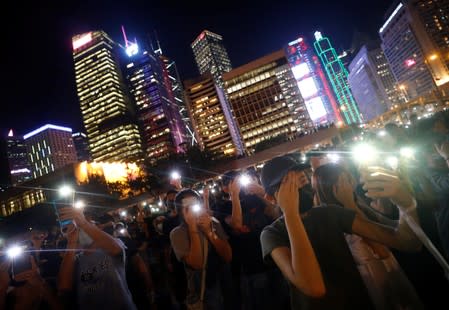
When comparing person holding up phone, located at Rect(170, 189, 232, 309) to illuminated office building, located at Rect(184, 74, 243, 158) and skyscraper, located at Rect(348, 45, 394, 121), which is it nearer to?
illuminated office building, located at Rect(184, 74, 243, 158)

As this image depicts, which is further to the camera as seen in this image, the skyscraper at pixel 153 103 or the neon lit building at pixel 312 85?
the skyscraper at pixel 153 103

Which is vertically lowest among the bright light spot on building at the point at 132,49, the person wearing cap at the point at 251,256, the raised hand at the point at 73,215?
the person wearing cap at the point at 251,256

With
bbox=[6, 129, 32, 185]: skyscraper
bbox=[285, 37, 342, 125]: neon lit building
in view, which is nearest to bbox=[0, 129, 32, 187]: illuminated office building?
bbox=[6, 129, 32, 185]: skyscraper

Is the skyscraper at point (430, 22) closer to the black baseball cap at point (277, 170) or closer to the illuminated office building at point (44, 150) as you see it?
the black baseball cap at point (277, 170)

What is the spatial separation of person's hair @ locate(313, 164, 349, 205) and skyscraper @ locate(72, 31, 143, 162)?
140 metres

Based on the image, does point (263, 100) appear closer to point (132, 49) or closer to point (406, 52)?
point (406, 52)

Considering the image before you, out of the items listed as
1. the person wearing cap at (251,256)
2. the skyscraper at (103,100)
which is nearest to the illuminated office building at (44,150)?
the skyscraper at (103,100)

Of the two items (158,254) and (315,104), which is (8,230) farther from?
(315,104)

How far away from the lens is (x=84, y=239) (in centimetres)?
313

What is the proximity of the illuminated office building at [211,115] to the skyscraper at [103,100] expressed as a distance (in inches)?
1283

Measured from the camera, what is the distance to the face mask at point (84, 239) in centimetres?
A: 311

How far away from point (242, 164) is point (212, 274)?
114 feet

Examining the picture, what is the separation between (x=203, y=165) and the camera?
48094 mm

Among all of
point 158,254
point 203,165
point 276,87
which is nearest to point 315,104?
point 276,87
